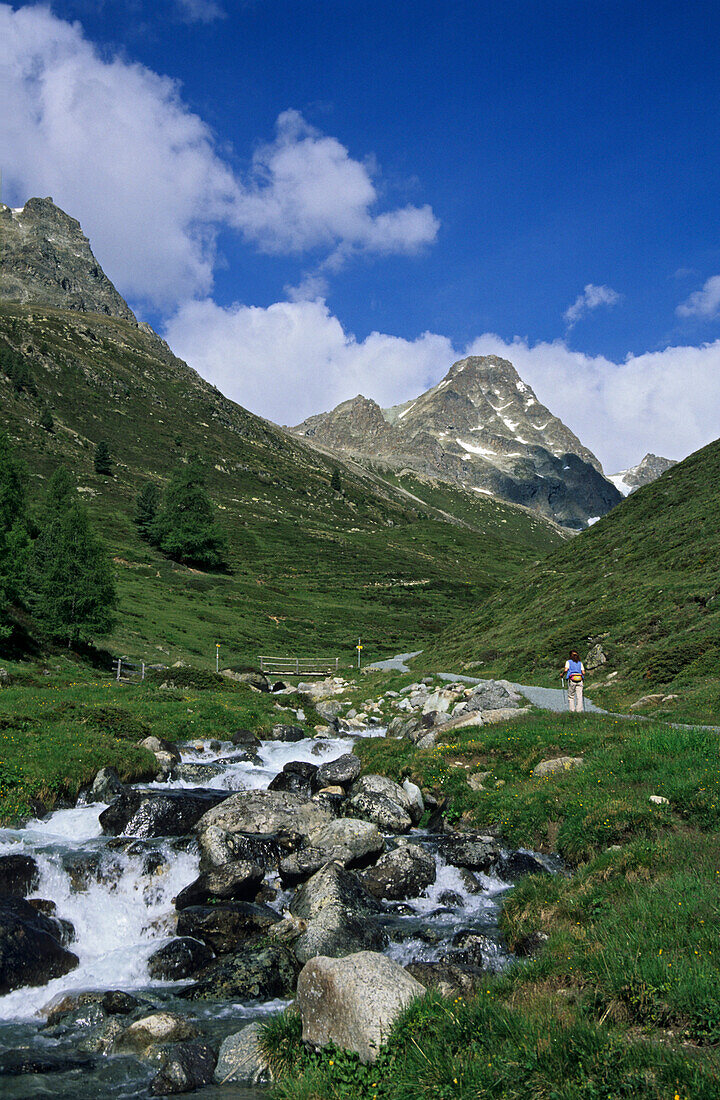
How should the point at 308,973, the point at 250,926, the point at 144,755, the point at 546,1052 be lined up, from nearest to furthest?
1. the point at 546,1052
2. the point at 308,973
3. the point at 250,926
4. the point at 144,755

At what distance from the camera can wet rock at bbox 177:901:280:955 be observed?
43.7 feet

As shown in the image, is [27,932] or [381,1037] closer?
[381,1037]

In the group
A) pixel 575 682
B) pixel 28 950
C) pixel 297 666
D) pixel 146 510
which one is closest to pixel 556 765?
pixel 575 682

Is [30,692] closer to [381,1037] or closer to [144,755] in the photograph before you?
[144,755]

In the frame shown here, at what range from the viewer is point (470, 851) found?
16.2 meters

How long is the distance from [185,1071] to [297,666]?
65.5 metres

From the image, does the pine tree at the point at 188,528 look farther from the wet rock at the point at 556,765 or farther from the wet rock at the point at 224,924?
the wet rock at the point at 224,924

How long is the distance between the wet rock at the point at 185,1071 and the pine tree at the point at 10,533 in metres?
38.9

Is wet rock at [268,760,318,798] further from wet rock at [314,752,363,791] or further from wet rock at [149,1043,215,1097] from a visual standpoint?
wet rock at [149,1043,215,1097]

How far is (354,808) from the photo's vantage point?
19672 mm

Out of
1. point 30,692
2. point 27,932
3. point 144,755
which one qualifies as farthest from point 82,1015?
point 30,692

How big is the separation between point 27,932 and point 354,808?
32.7 feet

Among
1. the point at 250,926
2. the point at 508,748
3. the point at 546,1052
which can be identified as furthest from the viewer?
the point at 508,748

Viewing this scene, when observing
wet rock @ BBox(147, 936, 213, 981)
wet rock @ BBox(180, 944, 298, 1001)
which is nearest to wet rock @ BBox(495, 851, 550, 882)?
wet rock @ BBox(180, 944, 298, 1001)
